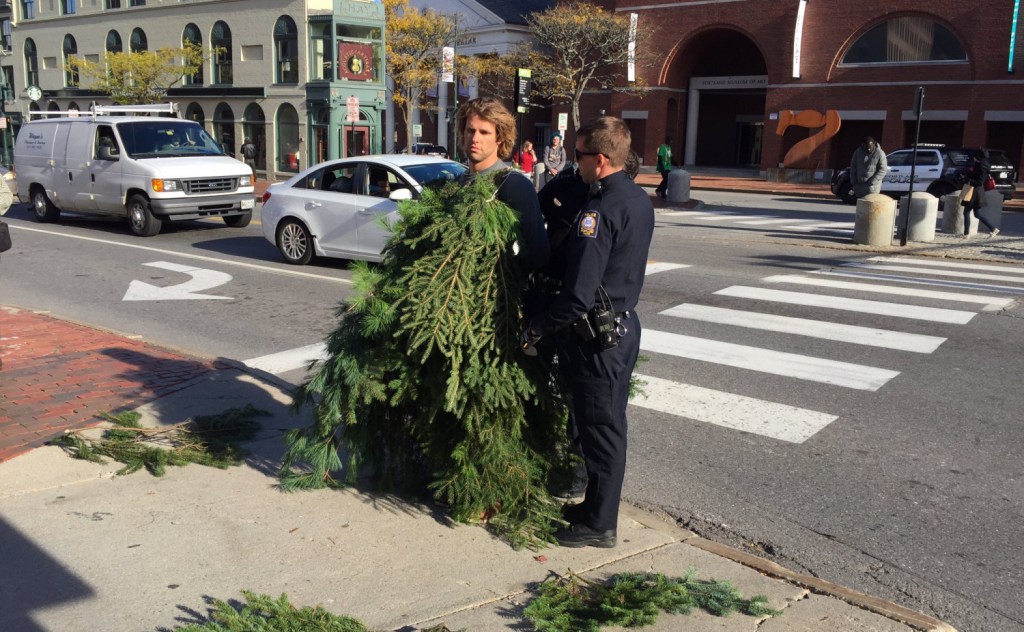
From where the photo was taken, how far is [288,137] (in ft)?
135

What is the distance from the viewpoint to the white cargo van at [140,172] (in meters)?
15.4

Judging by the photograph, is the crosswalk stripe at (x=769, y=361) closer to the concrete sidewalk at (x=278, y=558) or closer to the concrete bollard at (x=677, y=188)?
the concrete sidewalk at (x=278, y=558)

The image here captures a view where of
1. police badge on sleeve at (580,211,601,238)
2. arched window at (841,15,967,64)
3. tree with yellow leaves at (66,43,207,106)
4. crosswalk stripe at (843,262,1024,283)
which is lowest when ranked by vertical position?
crosswalk stripe at (843,262,1024,283)

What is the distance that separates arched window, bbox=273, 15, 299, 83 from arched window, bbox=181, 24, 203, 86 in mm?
4714

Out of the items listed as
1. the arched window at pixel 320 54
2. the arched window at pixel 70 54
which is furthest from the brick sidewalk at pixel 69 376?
the arched window at pixel 70 54

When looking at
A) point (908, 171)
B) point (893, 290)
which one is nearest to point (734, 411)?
point (893, 290)

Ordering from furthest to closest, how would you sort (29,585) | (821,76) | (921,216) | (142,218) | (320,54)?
(821,76) → (320,54) → (921,216) → (142,218) → (29,585)

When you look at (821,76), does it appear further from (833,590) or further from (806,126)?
(833,590)

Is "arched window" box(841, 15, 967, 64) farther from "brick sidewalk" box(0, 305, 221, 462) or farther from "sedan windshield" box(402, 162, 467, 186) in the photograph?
"brick sidewalk" box(0, 305, 221, 462)

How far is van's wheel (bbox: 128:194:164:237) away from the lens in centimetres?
1557

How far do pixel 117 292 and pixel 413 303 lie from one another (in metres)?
7.90

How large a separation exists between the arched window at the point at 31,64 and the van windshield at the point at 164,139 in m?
42.3

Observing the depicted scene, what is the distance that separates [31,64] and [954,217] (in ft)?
171

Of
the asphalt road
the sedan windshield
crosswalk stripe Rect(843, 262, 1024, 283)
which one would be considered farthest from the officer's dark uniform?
crosswalk stripe Rect(843, 262, 1024, 283)
